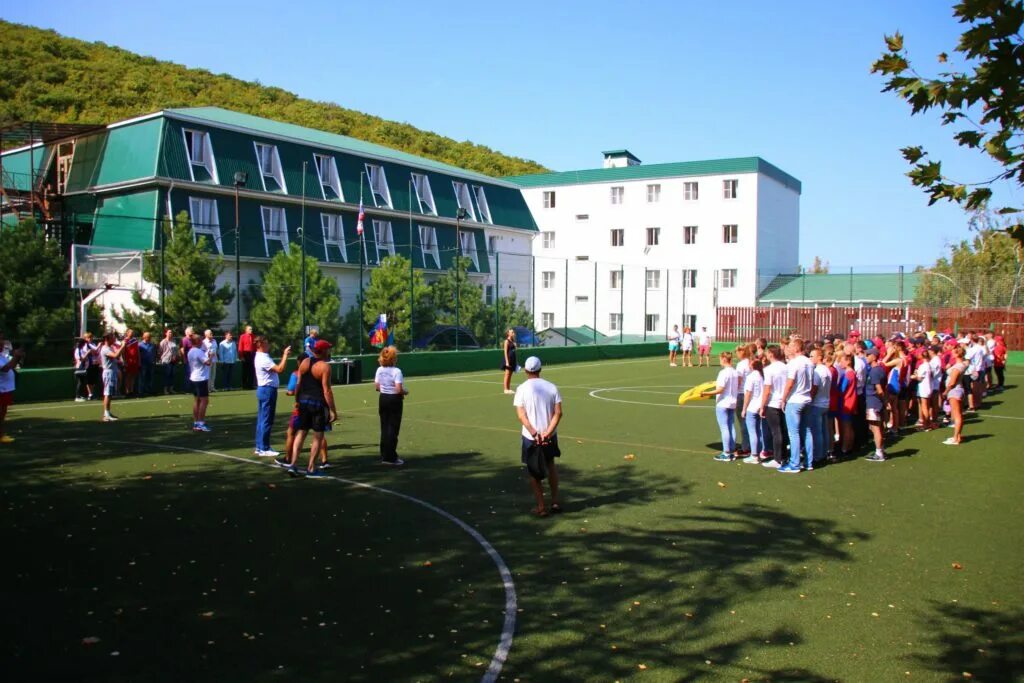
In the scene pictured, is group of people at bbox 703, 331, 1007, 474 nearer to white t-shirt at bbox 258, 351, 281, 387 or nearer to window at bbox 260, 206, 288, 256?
white t-shirt at bbox 258, 351, 281, 387

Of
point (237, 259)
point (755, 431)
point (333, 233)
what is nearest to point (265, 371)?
point (755, 431)

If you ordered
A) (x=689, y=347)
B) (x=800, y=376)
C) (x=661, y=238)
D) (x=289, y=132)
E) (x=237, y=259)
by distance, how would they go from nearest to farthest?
1. (x=800, y=376)
2. (x=237, y=259)
3. (x=689, y=347)
4. (x=289, y=132)
5. (x=661, y=238)

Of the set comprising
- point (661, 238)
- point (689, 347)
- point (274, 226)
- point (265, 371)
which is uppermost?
point (661, 238)

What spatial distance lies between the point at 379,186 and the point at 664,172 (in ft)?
75.5

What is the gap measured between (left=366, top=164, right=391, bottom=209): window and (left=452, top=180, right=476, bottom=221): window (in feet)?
19.5

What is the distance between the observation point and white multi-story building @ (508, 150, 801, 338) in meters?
56.3

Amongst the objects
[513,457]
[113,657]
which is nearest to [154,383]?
[513,457]

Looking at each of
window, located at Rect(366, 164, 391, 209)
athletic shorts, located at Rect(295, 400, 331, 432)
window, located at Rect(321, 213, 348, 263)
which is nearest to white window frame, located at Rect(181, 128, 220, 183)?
window, located at Rect(321, 213, 348, 263)

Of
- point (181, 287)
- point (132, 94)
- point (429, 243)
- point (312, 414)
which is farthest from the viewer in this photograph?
point (132, 94)

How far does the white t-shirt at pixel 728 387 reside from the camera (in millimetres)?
12602

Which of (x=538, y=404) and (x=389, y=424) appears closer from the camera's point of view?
(x=538, y=404)

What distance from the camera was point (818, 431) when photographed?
42.1 ft

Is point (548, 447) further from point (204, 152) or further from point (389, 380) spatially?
point (204, 152)

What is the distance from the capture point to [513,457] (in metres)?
13.3
